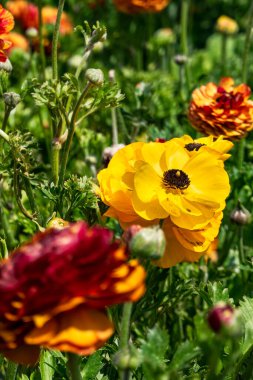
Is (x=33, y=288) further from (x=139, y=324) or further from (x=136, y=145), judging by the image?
(x=139, y=324)

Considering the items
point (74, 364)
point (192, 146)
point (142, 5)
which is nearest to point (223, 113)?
point (192, 146)

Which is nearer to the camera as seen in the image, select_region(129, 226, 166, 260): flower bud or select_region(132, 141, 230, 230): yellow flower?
select_region(129, 226, 166, 260): flower bud


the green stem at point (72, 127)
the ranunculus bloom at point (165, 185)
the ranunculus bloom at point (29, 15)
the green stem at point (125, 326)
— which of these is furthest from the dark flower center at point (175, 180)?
the ranunculus bloom at point (29, 15)

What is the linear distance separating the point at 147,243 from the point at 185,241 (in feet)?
0.81

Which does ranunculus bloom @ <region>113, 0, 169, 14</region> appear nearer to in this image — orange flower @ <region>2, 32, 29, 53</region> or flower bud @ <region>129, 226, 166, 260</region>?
orange flower @ <region>2, 32, 29, 53</region>

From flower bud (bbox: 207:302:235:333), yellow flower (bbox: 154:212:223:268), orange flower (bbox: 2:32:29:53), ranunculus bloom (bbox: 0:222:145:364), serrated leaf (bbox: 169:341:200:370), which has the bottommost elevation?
orange flower (bbox: 2:32:29:53)

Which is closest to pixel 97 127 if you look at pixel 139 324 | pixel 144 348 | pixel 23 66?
pixel 23 66

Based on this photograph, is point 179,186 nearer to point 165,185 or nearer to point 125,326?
point 165,185

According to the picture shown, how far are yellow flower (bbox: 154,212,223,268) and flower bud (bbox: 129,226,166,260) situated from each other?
0.70ft

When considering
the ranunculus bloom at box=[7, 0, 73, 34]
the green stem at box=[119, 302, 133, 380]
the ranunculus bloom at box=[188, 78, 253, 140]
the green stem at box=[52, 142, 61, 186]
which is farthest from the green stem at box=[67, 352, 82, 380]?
the ranunculus bloom at box=[7, 0, 73, 34]

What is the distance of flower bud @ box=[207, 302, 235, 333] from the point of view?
691mm

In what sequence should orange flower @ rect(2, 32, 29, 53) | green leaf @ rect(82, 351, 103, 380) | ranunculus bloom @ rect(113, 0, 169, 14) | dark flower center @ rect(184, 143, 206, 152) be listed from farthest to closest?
orange flower @ rect(2, 32, 29, 53)
ranunculus bloom @ rect(113, 0, 169, 14)
dark flower center @ rect(184, 143, 206, 152)
green leaf @ rect(82, 351, 103, 380)

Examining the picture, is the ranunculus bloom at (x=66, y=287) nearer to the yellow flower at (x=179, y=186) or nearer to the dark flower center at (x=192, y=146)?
the yellow flower at (x=179, y=186)

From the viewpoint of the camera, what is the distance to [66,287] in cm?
66
